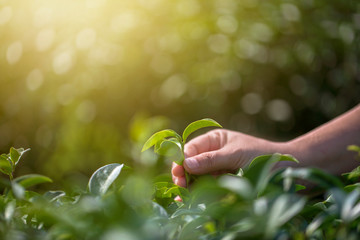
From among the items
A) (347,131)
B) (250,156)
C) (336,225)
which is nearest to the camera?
(336,225)

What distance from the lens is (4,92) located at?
2.75m

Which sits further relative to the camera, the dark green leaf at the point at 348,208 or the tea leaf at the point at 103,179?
the tea leaf at the point at 103,179

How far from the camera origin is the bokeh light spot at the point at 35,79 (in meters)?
2.57

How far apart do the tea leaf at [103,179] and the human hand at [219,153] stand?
0.27 metres

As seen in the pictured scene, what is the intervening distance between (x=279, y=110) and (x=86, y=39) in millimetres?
1269

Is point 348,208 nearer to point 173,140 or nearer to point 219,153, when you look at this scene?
point 173,140

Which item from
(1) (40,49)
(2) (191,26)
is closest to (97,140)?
(1) (40,49)

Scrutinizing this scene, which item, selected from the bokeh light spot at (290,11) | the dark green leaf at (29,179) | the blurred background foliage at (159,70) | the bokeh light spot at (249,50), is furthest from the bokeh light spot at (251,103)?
the dark green leaf at (29,179)

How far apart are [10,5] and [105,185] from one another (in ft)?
7.35

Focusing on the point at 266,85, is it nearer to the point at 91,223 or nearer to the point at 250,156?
the point at 250,156

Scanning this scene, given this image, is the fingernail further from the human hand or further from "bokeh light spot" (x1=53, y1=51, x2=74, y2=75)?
"bokeh light spot" (x1=53, y1=51, x2=74, y2=75)

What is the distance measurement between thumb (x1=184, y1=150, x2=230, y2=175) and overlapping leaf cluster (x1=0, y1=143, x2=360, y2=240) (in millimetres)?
278

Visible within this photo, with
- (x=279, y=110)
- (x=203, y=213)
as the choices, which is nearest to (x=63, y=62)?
(x=279, y=110)

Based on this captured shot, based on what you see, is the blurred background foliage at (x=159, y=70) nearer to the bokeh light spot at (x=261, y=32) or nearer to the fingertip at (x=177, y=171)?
the bokeh light spot at (x=261, y=32)
